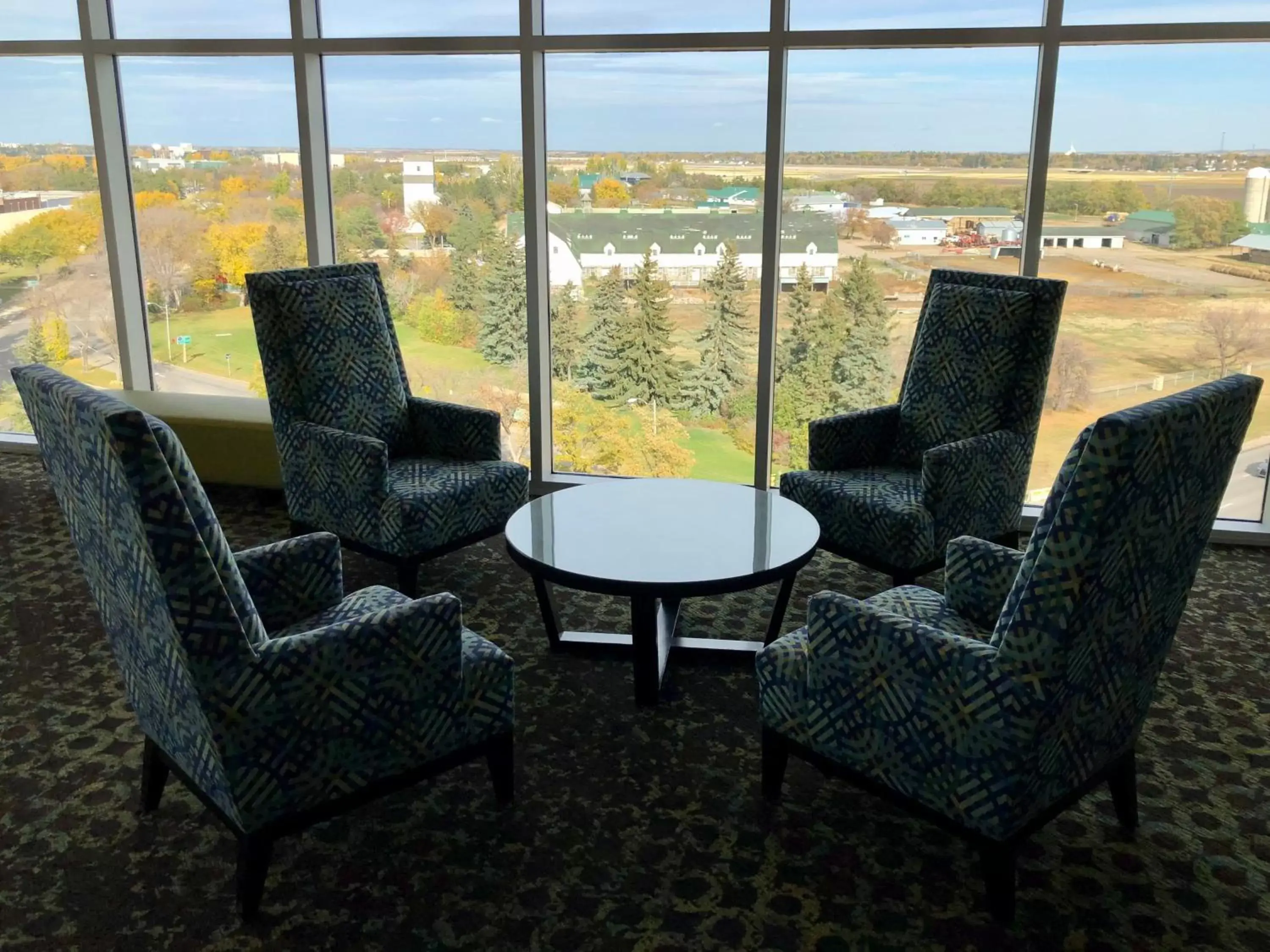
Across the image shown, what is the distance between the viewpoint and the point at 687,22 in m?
4.77

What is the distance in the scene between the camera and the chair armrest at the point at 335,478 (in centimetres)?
394

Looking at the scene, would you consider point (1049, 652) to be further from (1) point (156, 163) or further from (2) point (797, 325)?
(1) point (156, 163)

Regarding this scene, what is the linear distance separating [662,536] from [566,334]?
2.22m

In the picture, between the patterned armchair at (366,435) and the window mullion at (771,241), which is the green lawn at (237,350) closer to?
the patterned armchair at (366,435)

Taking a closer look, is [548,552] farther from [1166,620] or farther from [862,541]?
[1166,620]

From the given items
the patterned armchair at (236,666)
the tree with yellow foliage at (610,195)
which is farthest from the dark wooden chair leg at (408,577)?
the tree with yellow foliage at (610,195)

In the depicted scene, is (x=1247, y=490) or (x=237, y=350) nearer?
(x=1247, y=490)

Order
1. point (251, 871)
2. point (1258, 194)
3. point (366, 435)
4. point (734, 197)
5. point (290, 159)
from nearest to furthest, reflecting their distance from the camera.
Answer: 1. point (251, 871)
2. point (366, 435)
3. point (1258, 194)
4. point (734, 197)
5. point (290, 159)

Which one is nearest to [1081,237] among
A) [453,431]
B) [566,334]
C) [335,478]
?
[566,334]

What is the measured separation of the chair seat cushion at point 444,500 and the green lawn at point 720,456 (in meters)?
1.16

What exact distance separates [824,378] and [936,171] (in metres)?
1.02

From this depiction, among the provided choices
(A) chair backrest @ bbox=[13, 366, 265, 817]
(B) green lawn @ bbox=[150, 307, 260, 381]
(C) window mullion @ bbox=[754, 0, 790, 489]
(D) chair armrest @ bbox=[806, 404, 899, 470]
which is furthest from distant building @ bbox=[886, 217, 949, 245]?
(A) chair backrest @ bbox=[13, 366, 265, 817]

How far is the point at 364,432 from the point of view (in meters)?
4.38

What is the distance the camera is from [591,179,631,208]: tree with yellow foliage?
199 inches
